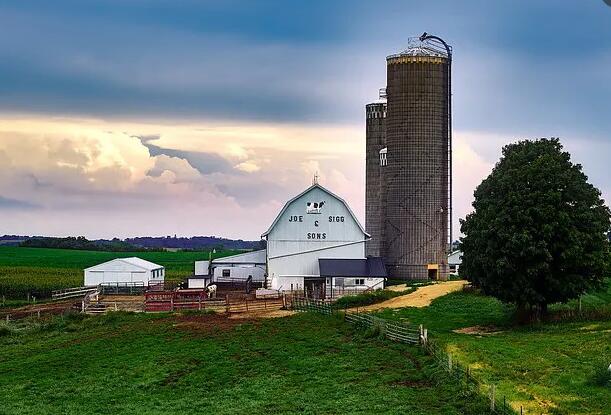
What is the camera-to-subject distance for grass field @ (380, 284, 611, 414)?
78.6 ft

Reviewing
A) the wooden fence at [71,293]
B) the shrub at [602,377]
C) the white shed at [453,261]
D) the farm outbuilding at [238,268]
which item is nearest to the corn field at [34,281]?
the wooden fence at [71,293]

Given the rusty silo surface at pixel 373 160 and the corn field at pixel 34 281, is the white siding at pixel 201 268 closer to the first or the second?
the corn field at pixel 34 281

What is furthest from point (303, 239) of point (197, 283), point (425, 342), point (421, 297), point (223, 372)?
point (223, 372)

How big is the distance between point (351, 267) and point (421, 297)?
23.8 feet

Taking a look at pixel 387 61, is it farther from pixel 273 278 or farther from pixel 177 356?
pixel 177 356

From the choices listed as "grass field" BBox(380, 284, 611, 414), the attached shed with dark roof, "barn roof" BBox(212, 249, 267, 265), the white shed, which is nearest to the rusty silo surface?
the white shed

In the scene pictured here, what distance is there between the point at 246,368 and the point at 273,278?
27552 mm

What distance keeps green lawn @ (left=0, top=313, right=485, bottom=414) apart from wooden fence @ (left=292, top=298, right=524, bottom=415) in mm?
425

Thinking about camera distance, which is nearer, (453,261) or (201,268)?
(201,268)

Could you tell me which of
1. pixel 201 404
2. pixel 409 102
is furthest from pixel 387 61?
pixel 201 404

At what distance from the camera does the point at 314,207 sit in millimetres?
60125

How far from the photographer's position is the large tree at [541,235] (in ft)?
128

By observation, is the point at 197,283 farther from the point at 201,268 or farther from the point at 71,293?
the point at 71,293

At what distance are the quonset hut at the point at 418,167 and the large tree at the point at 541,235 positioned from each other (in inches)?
943
